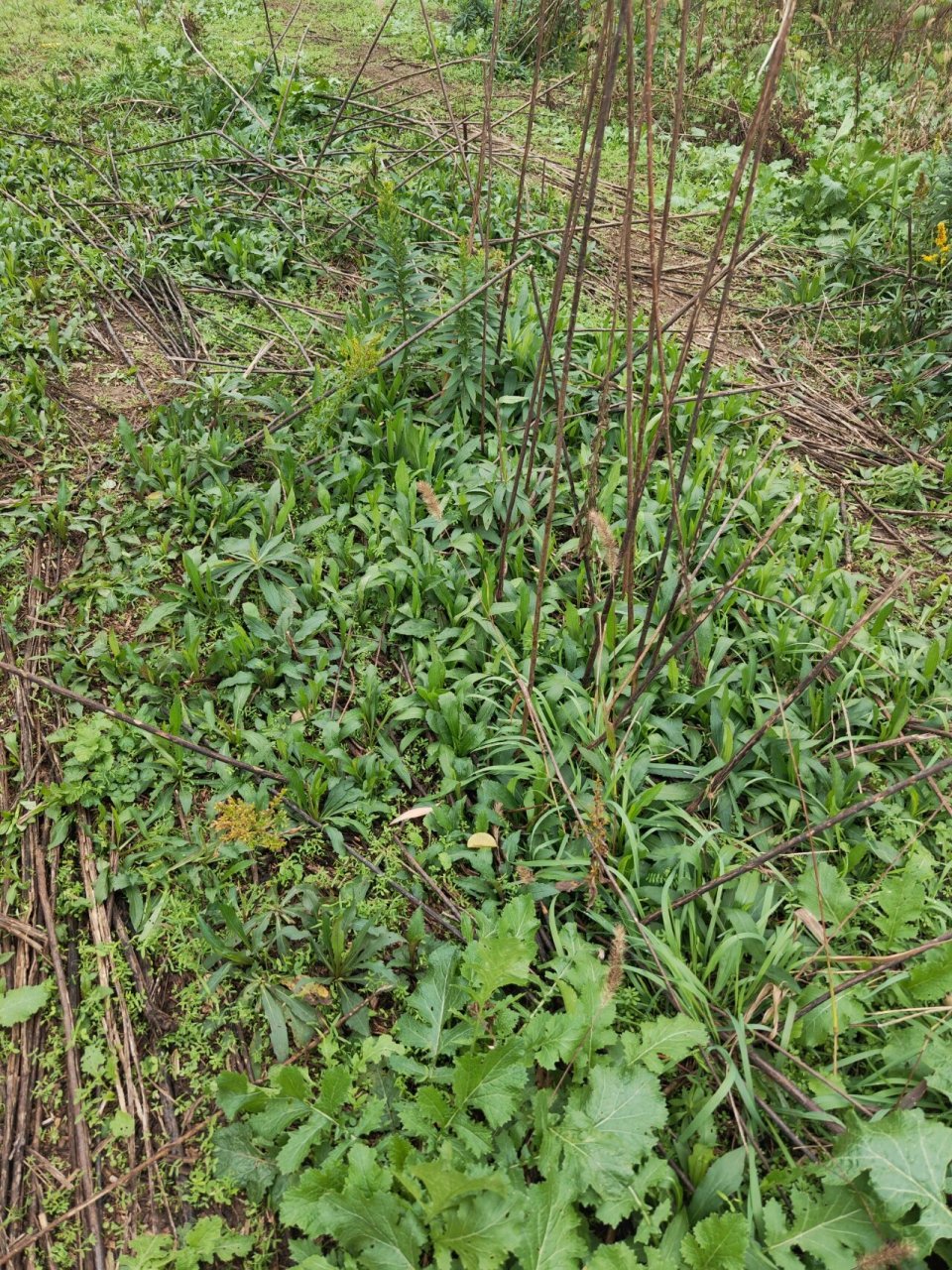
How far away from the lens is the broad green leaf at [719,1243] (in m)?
1.34

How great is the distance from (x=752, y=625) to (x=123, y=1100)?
218 centimetres

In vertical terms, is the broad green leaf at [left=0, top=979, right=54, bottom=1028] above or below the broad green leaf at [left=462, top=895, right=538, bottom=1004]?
below

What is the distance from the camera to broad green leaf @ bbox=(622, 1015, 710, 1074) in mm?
1616

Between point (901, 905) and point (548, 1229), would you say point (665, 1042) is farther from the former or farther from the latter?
point (901, 905)

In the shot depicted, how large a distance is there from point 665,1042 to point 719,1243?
34 centimetres

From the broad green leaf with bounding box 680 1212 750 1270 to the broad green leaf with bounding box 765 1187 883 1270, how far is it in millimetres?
87

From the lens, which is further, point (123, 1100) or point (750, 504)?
point (750, 504)

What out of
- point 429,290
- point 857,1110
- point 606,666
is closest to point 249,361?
point 429,290

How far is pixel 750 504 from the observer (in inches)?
118

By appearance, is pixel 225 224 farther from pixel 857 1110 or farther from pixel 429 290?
pixel 857 1110

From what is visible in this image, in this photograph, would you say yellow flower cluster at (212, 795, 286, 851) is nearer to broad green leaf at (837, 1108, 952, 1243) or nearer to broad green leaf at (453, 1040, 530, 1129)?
broad green leaf at (453, 1040, 530, 1129)

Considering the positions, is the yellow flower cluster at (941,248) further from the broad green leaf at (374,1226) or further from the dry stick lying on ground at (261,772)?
the broad green leaf at (374,1226)

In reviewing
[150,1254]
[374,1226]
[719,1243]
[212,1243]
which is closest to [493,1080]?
[374,1226]

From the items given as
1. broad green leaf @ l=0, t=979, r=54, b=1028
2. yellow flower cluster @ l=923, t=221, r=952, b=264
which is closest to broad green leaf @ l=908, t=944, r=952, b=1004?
broad green leaf @ l=0, t=979, r=54, b=1028
